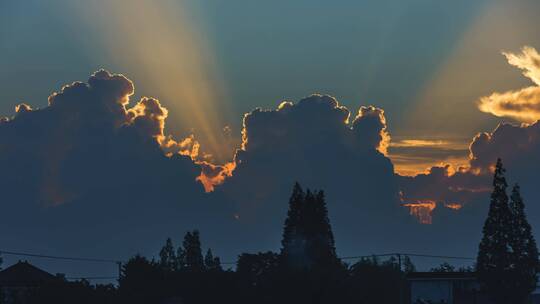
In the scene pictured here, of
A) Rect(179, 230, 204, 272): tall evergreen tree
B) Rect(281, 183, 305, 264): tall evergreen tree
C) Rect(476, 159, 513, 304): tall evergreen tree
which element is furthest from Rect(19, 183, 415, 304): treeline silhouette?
Rect(179, 230, 204, 272): tall evergreen tree

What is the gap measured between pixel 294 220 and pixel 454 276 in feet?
62.7

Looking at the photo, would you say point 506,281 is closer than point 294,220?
Yes

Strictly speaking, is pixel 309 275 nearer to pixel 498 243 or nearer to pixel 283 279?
pixel 283 279

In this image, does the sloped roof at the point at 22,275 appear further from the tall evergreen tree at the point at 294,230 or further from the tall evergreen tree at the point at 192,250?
the tall evergreen tree at the point at 294,230

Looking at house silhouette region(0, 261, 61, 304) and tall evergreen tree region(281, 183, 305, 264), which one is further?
house silhouette region(0, 261, 61, 304)

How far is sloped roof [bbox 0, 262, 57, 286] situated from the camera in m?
A: 170

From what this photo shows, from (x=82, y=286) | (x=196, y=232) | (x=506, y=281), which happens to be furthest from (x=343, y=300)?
(x=196, y=232)

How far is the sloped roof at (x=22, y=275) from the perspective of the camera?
559 ft

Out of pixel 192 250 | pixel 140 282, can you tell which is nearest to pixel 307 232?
pixel 140 282

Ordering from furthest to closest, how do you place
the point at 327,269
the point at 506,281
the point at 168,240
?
1. the point at 168,240
2. the point at 327,269
3. the point at 506,281

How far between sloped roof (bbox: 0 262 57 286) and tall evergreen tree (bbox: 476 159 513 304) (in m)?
86.4

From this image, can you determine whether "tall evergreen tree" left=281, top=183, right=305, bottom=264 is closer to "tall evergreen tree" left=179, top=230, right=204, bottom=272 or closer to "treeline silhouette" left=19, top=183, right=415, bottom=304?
"treeline silhouette" left=19, top=183, right=415, bottom=304

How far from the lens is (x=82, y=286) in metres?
135

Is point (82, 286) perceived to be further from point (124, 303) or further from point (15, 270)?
point (15, 270)
